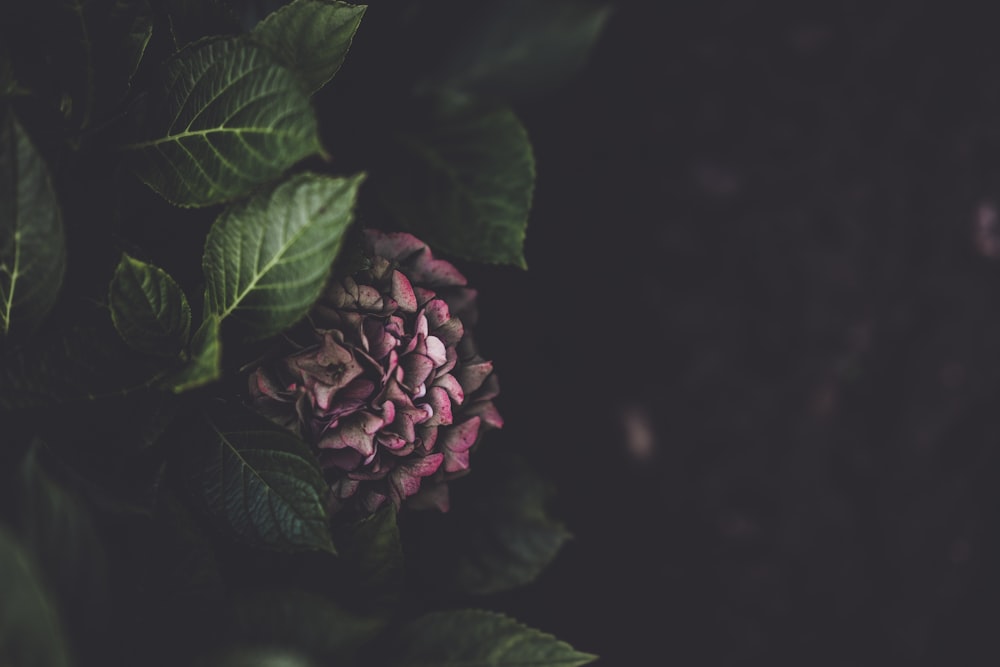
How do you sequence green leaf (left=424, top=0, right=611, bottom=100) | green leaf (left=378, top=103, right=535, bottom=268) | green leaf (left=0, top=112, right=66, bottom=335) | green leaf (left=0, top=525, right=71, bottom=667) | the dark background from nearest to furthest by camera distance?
green leaf (left=0, top=525, right=71, bottom=667), green leaf (left=0, top=112, right=66, bottom=335), green leaf (left=378, top=103, right=535, bottom=268), green leaf (left=424, top=0, right=611, bottom=100), the dark background

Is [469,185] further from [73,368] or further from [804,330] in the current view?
[804,330]

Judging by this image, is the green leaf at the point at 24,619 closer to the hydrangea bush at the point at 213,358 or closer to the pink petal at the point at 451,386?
the hydrangea bush at the point at 213,358

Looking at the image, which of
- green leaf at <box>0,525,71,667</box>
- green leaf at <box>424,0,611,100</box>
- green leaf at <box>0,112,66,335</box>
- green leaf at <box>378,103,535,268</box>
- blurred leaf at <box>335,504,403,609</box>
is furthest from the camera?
green leaf at <box>424,0,611,100</box>

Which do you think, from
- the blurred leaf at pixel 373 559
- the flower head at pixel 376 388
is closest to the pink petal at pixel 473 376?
the flower head at pixel 376 388

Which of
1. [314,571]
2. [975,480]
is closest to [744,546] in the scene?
[975,480]

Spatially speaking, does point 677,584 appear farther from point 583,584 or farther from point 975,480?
point 975,480

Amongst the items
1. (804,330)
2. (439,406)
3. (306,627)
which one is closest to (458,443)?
(439,406)

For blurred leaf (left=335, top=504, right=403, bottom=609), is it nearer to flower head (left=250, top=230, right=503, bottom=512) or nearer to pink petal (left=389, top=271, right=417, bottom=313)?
flower head (left=250, top=230, right=503, bottom=512)

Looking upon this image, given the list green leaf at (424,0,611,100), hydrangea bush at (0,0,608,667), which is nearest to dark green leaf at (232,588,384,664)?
hydrangea bush at (0,0,608,667)
